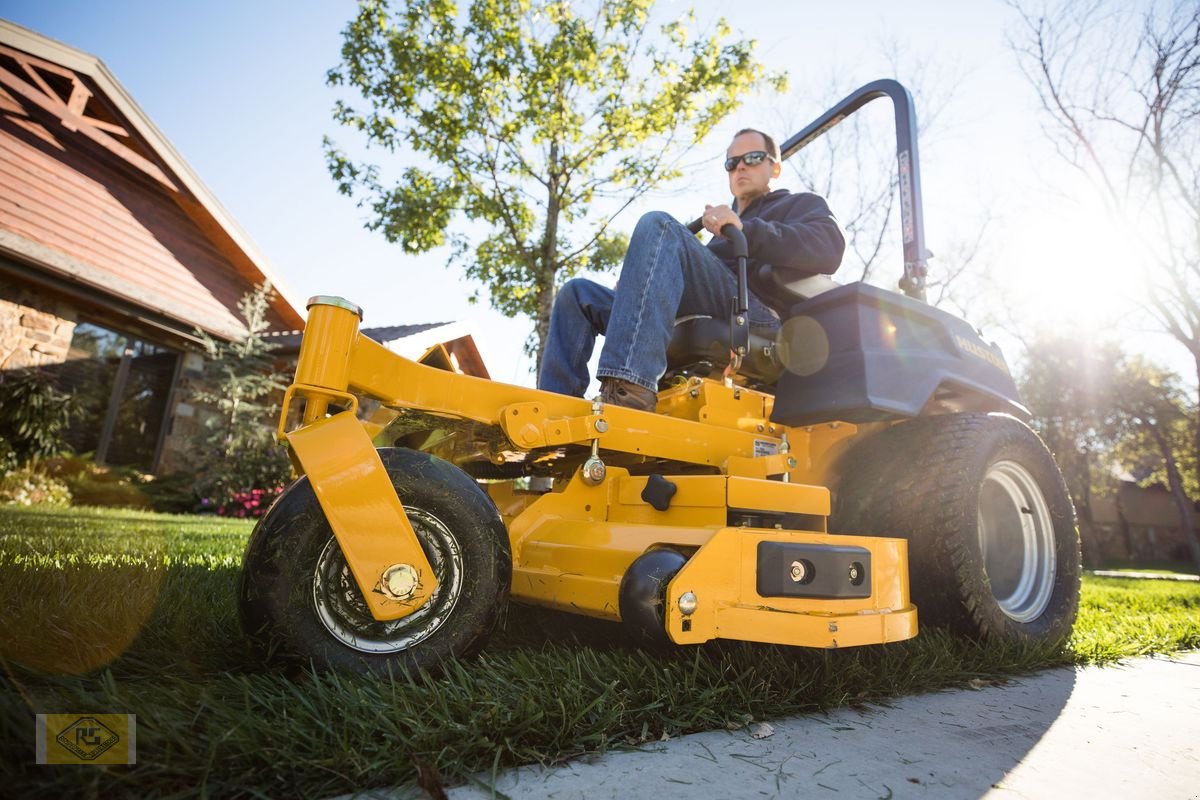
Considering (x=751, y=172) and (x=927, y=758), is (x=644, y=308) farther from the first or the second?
(x=927, y=758)

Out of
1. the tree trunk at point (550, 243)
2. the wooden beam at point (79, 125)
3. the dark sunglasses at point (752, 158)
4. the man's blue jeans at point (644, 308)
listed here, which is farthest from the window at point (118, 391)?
the dark sunglasses at point (752, 158)

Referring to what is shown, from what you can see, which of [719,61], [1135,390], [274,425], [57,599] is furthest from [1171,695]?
[1135,390]

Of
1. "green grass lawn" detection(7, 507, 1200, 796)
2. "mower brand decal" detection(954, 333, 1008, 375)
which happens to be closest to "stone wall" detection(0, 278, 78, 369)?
"green grass lawn" detection(7, 507, 1200, 796)

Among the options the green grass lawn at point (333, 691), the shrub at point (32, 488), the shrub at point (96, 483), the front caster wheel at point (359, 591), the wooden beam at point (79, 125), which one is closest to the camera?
the green grass lawn at point (333, 691)

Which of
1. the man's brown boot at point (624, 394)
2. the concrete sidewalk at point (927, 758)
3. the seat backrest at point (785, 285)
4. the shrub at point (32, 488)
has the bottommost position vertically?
the concrete sidewalk at point (927, 758)

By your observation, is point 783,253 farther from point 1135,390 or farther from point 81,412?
point 1135,390

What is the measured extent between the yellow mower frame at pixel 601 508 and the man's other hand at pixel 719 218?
0.57 metres

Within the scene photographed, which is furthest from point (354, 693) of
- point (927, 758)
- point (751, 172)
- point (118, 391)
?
point (118, 391)

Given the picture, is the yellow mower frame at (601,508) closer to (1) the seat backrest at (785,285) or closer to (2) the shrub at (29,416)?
(1) the seat backrest at (785,285)

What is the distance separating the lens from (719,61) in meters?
10.5

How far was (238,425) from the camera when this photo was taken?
10.3 metres

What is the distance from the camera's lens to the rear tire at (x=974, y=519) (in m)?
2.24

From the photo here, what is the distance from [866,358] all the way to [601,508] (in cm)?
108

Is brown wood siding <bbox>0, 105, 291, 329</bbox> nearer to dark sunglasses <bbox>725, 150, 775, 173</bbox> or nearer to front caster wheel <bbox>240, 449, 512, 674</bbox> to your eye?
dark sunglasses <bbox>725, 150, 775, 173</bbox>
